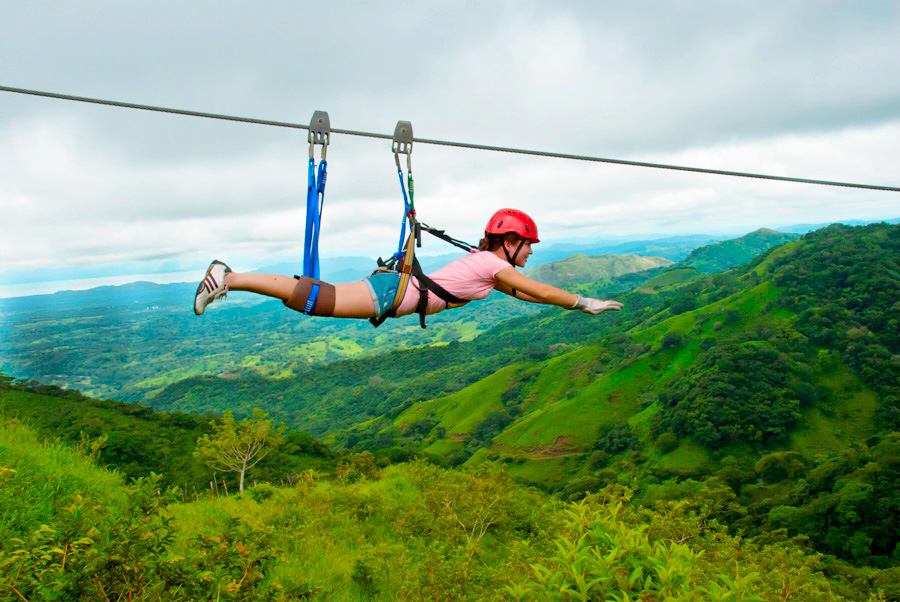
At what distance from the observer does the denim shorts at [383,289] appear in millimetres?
4004

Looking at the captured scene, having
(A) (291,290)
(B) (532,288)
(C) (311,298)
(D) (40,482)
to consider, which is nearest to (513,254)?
(B) (532,288)

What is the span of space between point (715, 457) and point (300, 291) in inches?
3811

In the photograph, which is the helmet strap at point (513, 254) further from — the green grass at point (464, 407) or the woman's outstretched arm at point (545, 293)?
the green grass at point (464, 407)

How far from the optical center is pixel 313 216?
4.17 meters

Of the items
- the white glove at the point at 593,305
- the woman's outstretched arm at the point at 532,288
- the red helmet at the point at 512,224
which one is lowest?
the white glove at the point at 593,305

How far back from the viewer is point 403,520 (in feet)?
78.8

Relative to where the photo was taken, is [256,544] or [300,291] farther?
[256,544]

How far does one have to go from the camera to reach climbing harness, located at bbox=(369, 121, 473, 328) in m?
4.13

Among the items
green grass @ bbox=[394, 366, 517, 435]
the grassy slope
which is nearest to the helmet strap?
the grassy slope

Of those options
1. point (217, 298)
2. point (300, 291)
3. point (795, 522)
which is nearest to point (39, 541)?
point (217, 298)

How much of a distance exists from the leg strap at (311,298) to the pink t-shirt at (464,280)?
1.92 ft

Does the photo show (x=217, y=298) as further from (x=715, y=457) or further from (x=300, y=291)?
(x=715, y=457)

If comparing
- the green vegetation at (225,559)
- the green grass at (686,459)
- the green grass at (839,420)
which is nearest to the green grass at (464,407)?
the green grass at (686,459)

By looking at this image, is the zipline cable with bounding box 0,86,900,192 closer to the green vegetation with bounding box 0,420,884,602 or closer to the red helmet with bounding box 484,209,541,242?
the red helmet with bounding box 484,209,541,242
